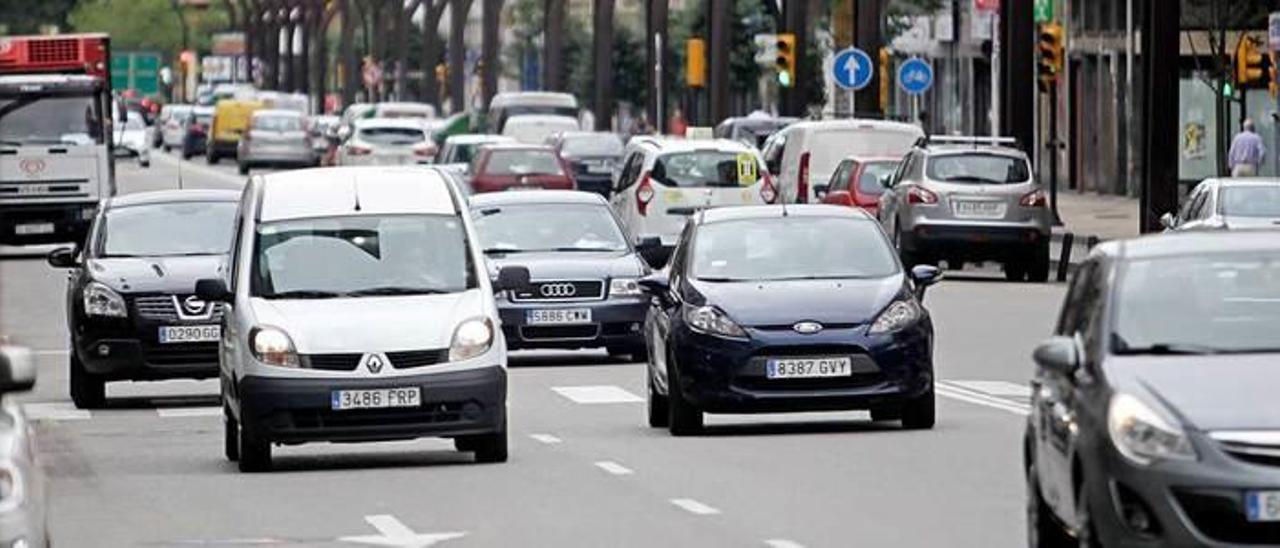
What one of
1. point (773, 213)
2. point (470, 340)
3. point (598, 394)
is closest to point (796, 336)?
point (773, 213)

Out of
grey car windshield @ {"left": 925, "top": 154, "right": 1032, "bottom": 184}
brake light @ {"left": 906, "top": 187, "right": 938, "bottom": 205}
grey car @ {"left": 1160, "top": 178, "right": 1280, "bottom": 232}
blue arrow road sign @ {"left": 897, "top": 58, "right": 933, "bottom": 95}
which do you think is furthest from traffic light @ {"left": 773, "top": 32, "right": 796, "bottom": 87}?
grey car @ {"left": 1160, "top": 178, "right": 1280, "bottom": 232}

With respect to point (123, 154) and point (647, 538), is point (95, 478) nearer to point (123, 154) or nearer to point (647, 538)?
point (647, 538)

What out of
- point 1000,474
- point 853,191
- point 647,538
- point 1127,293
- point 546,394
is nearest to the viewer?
point 1127,293

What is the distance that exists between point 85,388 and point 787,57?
149 ft

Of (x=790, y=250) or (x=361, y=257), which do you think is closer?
(x=361, y=257)

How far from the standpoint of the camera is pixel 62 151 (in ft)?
176

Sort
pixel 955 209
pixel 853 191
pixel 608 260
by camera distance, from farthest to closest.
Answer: pixel 853 191 < pixel 955 209 < pixel 608 260

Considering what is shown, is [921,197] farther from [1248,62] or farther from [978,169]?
[1248,62]

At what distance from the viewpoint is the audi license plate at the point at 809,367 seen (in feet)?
69.5

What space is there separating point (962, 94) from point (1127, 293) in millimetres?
79351

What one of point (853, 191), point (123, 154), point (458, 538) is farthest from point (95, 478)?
point (123, 154)

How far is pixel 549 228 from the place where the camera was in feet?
102

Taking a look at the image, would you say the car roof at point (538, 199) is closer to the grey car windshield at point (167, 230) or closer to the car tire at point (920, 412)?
the grey car windshield at point (167, 230)

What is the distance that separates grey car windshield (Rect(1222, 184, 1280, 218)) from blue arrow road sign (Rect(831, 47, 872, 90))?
28661 mm
